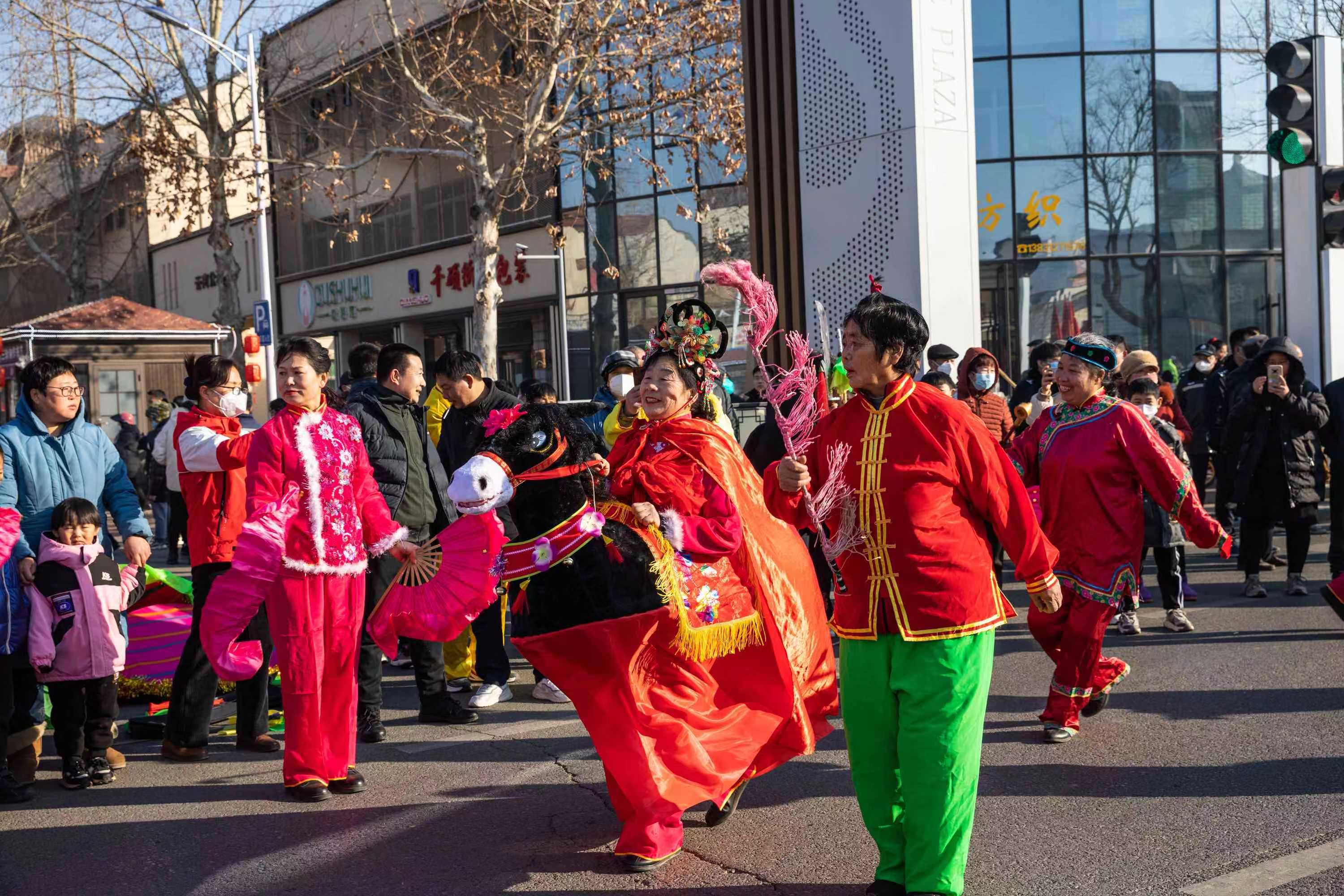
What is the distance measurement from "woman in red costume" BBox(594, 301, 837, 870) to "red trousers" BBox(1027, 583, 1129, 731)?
125 centimetres

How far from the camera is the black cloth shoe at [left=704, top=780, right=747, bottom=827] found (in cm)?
498

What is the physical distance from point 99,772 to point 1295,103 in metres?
9.79

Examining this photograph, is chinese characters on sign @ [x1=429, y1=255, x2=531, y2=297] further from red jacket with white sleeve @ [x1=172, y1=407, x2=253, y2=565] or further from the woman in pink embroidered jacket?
the woman in pink embroidered jacket

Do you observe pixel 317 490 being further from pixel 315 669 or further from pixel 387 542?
pixel 315 669

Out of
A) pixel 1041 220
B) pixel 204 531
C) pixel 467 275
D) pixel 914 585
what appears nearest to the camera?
pixel 914 585

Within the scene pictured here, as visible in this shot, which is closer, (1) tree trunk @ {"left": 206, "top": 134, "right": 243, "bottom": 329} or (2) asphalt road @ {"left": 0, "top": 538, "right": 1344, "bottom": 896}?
(2) asphalt road @ {"left": 0, "top": 538, "right": 1344, "bottom": 896}

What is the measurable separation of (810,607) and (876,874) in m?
1.50

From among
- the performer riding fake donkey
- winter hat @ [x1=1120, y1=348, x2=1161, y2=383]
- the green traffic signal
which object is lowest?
the performer riding fake donkey

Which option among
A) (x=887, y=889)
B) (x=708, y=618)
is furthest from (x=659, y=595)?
(x=887, y=889)

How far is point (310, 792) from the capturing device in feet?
18.0

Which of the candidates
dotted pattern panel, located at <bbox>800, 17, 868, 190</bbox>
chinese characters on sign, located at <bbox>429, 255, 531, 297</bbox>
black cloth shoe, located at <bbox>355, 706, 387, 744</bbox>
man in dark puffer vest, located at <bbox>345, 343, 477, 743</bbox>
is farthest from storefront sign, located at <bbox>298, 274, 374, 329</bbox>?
black cloth shoe, located at <bbox>355, 706, 387, 744</bbox>

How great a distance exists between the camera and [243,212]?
40500 millimetres

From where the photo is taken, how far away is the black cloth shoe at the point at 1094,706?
6.33 metres

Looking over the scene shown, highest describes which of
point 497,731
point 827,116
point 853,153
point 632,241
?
point 632,241
